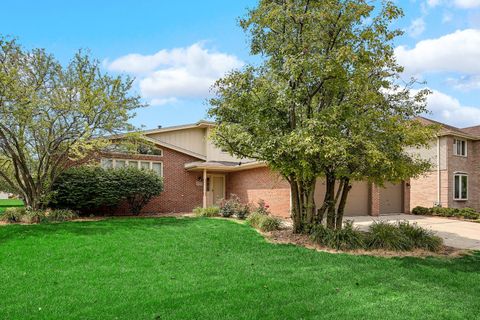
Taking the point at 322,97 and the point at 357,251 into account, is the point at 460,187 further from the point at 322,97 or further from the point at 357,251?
the point at 357,251

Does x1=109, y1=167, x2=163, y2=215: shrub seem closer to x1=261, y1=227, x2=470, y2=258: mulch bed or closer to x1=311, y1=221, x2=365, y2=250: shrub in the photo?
x1=261, y1=227, x2=470, y2=258: mulch bed

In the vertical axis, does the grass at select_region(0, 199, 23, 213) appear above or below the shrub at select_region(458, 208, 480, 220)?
below

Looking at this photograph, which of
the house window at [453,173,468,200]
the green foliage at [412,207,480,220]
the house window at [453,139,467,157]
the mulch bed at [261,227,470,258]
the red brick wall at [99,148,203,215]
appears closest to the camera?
the mulch bed at [261,227,470,258]

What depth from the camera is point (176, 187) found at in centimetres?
1948

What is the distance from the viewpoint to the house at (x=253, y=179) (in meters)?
17.9

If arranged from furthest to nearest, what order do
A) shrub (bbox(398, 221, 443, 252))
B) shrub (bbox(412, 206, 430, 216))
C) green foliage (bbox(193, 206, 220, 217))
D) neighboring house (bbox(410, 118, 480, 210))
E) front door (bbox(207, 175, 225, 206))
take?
neighboring house (bbox(410, 118, 480, 210)) < front door (bbox(207, 175, 225, 206)) < shrub (bbox(412, 206, 430, 216)) < green foliage (bbox(193, 206, 220, 217)) < shrub (bbox(398, 221, 443, 252))

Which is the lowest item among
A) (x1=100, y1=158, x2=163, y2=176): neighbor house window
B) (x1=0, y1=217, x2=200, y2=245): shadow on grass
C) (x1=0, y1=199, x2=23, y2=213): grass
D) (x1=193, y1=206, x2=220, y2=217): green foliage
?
(x1=0, y1=199, x2=23, y2=213): grass

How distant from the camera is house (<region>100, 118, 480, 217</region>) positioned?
1788cm

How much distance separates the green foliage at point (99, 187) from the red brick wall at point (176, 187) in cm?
219

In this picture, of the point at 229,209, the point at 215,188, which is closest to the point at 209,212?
the point at 229,209

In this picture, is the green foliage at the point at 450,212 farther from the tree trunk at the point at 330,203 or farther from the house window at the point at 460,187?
the tree trunk at the point at 330,203

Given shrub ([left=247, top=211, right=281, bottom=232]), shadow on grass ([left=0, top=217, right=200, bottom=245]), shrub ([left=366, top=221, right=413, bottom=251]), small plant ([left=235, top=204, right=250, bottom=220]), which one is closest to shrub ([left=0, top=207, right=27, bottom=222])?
shadow on grass ([left=0, top=217, right=200, bottom=245])

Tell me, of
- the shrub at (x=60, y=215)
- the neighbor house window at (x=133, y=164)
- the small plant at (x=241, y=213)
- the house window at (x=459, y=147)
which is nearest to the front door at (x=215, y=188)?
the neighbor house window at (x=133, y=164)

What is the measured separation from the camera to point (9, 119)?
484 inches
